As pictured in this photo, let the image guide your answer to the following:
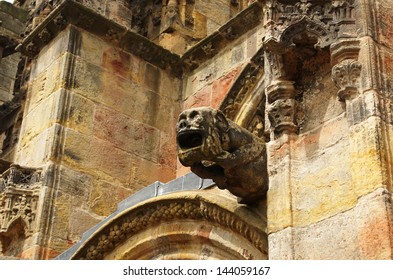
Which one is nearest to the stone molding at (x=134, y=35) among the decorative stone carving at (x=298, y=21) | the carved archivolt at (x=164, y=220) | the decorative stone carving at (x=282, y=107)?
the carved archivolt at (x=164, y=220)

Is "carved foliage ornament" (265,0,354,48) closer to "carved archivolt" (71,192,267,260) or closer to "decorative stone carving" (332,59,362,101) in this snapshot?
"decorative stone carving" (332,59,362,101)

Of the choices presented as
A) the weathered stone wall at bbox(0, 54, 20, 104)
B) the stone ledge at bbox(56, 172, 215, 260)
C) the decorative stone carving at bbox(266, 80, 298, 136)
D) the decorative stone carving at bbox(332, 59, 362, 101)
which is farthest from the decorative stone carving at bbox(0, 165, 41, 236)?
the weathered stone wall at bbox(0, 54, 20, 104)

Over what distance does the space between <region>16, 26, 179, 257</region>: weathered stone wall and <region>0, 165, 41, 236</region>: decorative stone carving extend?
0.16 meters

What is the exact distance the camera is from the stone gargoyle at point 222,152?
439cm

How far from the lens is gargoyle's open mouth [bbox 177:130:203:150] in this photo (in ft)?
14.5

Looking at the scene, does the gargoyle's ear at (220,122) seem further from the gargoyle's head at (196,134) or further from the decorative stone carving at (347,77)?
the decorative stone carving at (347,77)

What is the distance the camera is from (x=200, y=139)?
14.5 feet

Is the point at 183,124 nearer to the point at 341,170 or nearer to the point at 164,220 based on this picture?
the point at 341,170

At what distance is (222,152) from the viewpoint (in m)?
4.47

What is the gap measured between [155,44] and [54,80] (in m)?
1.33

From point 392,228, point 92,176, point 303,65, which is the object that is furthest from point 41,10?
point 392,228

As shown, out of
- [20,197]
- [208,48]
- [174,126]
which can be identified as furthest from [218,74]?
[20,197]

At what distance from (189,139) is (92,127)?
13.5 ft
